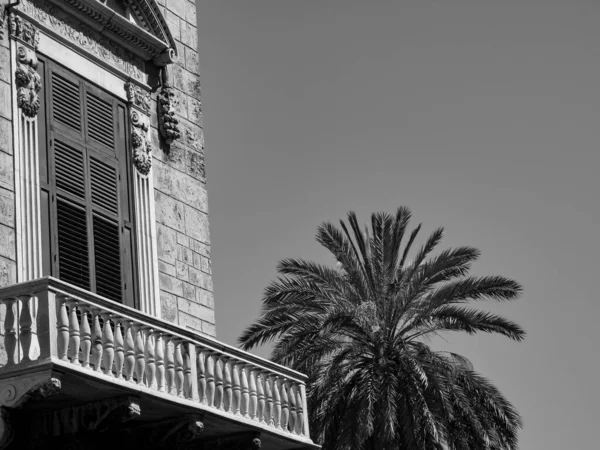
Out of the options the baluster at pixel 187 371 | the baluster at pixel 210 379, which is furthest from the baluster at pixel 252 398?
the baluster at pixel 187 371

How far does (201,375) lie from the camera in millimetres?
14203

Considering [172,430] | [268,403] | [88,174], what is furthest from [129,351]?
[88,174]

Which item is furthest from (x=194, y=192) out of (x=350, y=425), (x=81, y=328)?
(x=350, y=425)

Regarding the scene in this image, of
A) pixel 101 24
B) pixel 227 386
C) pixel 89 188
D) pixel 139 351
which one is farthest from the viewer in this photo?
pixel 101 24

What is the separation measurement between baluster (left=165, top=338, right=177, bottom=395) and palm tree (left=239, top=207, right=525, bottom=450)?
36.6 ft

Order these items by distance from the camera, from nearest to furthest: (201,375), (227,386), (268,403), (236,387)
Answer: (201,375), (227,386), (236,387), (268,403)

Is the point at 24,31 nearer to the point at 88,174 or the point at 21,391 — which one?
the point at 88,174

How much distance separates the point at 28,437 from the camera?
500 inches

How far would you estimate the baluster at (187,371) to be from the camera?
13.8 m

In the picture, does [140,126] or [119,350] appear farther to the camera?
[140,126]

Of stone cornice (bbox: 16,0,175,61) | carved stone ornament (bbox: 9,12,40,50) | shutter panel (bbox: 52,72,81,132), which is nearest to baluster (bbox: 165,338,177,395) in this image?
shutter panel (bbox: 52,72,81,132)

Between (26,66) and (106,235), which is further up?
(26,66)

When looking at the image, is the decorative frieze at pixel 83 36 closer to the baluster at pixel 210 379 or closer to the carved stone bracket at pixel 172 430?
the baluster at pixel 210 379

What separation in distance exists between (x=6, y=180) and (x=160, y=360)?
2586mm
